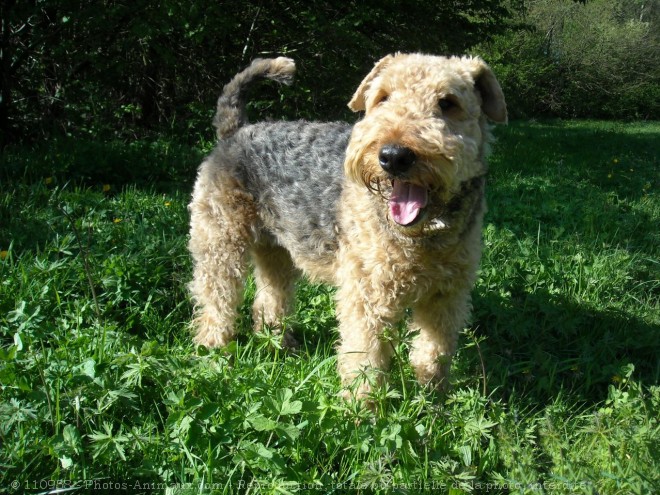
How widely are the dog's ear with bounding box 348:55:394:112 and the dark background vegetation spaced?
10.4 feet

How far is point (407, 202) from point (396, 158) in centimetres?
24

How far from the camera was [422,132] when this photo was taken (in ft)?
7.51

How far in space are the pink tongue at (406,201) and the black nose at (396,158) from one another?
10 cm

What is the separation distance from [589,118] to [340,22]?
72.7ft

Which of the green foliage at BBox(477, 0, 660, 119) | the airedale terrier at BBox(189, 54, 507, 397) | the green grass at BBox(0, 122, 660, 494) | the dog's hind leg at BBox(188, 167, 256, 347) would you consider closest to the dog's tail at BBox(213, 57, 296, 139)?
the airedale terrier at BBox(189, 54, 507, 397)

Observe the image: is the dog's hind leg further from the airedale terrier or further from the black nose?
the black nose

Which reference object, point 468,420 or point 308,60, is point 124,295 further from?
point 308,60

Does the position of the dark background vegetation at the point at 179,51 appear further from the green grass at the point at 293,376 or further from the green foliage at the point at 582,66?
the green foliage at the point at 582,66

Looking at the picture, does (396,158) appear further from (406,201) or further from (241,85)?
(241,85)

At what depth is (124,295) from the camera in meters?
3.25

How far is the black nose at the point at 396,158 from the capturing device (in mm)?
2199

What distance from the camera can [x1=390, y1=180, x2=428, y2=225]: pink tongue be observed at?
2.32 m

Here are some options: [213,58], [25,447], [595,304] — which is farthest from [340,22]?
[25,447]

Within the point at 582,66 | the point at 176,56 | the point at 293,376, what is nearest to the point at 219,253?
the point at 293,376
